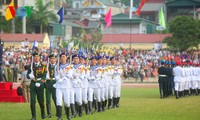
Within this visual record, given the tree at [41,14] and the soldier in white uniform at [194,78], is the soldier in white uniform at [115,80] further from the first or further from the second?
the tree at [41,14]

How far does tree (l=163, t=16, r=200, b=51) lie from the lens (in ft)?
223

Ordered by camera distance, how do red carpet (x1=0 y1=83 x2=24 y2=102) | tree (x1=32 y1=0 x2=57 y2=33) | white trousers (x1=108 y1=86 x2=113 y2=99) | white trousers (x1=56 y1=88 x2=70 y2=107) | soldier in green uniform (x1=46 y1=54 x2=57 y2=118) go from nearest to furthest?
white trousers (x1=56 y1=88 x2=70 y2=107)
soldier in green uniform (x1=46 y1=54 x2=57 y2=118)
white trousers (x1=108 y1=86 x2=113 y2=99)
red carpet (x1=0 y1=83 x2=24 y2=102)
tree (x1=32 y1=0 x2=57 y2=33)

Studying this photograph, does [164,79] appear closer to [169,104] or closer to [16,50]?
[169,104]

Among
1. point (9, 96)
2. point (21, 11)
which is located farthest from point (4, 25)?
point (9, 96)

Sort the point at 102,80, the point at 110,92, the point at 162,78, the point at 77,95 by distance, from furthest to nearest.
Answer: the point at 162,78, the point at 110,92, the point at 102,80, the point at 77,95

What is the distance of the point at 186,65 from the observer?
1559 inches

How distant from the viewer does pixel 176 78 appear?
37281mm

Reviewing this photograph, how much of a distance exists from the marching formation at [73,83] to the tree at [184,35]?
3914 cm

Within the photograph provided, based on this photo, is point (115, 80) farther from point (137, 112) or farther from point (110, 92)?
point (137, 112)

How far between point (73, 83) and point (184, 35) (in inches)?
1741

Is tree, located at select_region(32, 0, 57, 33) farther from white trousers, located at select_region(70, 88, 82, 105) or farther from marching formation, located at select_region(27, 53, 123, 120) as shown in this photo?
white trousers, located at select_region(70, 88, 82, 105)

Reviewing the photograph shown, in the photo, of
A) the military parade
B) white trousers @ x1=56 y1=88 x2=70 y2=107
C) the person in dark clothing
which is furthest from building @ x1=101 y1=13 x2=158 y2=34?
white trousers @ x1=56 y1=88 x2=70 y2=107

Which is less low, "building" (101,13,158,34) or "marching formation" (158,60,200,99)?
"building" (101,13,158,34)

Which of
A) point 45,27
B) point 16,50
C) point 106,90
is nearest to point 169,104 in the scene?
point 106,90
